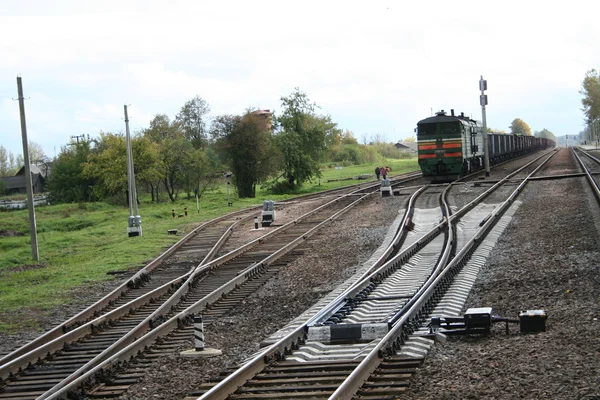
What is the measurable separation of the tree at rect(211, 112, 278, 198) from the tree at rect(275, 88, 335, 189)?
1.06 metres

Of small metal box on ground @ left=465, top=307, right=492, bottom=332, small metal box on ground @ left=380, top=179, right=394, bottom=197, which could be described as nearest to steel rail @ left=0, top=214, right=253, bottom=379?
small metal box on ground @ left=465, top=307, right=492, bottom=332

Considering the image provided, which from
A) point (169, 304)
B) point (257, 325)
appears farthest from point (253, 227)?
point (257, 325)

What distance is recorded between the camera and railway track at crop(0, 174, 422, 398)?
8.88 meters

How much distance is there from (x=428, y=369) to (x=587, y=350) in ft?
5.39

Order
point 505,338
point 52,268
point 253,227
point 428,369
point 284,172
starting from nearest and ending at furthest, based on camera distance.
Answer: point 428,369
point 505,338
point 52,268
point 253,227
point 284,172

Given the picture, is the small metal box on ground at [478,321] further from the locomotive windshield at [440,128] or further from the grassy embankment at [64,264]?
the locomotive windshield at [440,128]

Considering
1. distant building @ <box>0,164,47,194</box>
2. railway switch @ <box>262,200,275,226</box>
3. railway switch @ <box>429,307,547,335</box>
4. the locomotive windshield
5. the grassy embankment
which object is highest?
the locomotive windshield

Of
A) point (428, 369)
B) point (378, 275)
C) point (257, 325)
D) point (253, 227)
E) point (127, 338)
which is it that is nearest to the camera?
point (428, 369)

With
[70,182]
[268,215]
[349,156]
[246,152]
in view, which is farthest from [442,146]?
[349,156]

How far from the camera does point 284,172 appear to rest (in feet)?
159

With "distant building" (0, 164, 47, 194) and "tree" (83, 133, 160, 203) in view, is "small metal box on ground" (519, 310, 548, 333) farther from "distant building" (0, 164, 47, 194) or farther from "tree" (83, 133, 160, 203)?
"distant building" (0, 164, 47, 194)

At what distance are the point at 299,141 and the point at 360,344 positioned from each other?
39454mm

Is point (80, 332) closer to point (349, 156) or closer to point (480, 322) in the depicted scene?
point (480, 322)

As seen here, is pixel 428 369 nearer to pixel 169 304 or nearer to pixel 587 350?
pixel 587 350
